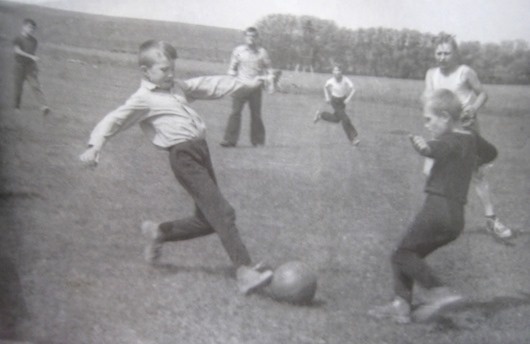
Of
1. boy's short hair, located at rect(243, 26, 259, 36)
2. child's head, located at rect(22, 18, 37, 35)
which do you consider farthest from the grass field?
boy's short hair, located at rect(243, 26, 259, 36)

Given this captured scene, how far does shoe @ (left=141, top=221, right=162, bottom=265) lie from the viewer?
366cm

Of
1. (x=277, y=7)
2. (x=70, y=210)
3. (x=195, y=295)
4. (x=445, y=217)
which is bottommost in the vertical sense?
(x=195, y=295)

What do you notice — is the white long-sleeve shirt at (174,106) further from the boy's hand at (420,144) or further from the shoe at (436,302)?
the shoe at (436,302)

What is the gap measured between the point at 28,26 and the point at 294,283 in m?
1.95

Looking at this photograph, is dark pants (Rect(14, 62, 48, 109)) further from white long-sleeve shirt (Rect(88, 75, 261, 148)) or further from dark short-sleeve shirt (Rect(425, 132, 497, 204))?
dark short-sleeve shirt (Rect(425, 132, 497, 204))

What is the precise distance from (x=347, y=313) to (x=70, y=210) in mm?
1546

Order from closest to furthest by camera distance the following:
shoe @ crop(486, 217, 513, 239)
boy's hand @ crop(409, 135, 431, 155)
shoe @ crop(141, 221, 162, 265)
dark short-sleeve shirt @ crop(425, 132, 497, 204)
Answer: boy's hand @ crop(409, 135, 431, 155)
dark short-sleeve shirt @ crop(425, 132, 497, 204)
shoe @ crop(486, 217, 513, 239)
shoe @ crop(141, 221, 162, 265)

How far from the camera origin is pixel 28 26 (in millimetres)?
3775

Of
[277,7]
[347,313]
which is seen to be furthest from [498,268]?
[277,7]

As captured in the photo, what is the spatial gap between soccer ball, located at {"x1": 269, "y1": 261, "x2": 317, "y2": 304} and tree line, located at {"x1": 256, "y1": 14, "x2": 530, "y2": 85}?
100 cm

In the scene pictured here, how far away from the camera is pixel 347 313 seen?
349cm

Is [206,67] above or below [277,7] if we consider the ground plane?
below

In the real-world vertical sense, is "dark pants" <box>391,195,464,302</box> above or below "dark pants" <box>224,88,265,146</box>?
below

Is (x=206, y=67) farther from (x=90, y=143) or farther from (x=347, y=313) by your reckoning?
(x=347, y=313)
